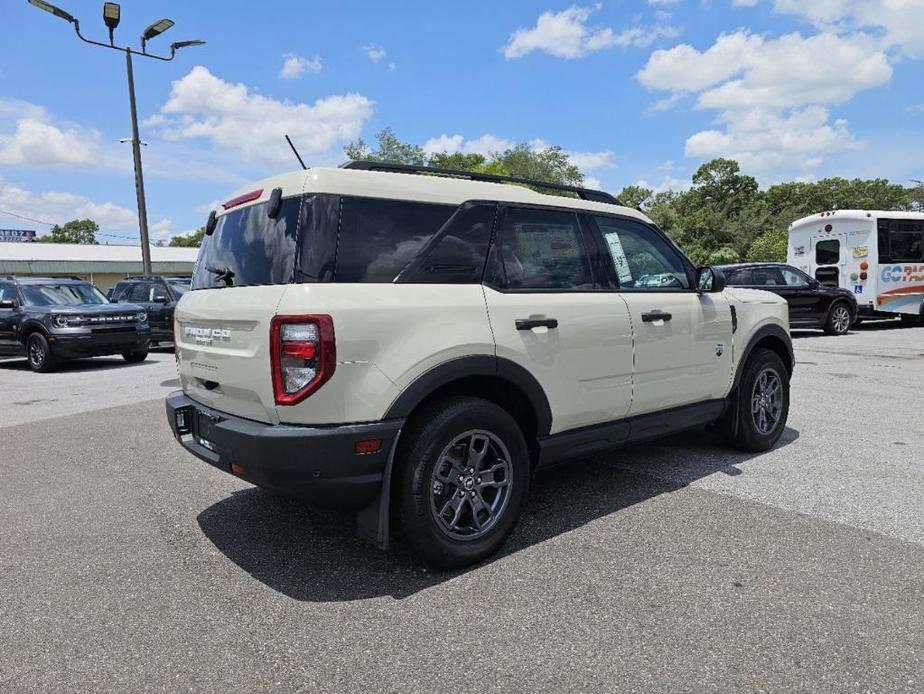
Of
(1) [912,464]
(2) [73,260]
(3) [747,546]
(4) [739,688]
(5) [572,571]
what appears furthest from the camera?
(2) [73,260]

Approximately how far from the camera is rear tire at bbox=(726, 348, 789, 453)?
4930 mm

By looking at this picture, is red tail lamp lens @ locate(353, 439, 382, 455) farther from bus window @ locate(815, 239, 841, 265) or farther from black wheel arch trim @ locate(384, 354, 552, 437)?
bus window @ locate(815, 239, 841, 265)

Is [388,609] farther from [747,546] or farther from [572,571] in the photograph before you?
[747,546]

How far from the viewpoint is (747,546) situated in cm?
336

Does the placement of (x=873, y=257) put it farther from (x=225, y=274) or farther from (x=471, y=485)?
(x=225, y=274)

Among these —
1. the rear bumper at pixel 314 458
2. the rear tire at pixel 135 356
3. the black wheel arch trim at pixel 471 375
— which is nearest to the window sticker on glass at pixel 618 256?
the black wheel arch trim at pixel 471 375

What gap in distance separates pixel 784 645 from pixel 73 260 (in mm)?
44030

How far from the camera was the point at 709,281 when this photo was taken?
4520 millimetres

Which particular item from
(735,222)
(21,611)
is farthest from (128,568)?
(735,222)

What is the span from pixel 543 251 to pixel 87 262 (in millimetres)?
42050

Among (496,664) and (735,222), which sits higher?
(735,222)

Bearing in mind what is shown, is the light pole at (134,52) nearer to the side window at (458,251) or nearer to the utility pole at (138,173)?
the utility pole at (138,173)

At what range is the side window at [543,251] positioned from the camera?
353 centimetres

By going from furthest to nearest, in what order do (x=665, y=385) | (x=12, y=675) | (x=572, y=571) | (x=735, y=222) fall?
(x=735, y=222)
(x=665, y=385)
(x=572, y=571)
(x=12, y=675)
